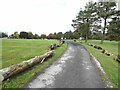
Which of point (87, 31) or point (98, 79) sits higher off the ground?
point (87, 31)

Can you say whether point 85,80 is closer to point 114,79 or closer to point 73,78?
point 73,78

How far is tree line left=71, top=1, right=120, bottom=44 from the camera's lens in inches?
1834

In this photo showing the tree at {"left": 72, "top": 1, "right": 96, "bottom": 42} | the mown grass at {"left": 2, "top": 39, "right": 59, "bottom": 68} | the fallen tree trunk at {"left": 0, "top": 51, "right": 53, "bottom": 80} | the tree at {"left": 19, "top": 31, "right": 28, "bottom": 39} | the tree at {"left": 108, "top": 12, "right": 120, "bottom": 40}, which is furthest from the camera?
the tree at {"left": 19, "top": 31, "right": 28, "bottom": 39}

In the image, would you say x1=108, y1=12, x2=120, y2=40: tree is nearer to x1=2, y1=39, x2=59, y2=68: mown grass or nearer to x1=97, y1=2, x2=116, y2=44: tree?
x1=97, y1=2, x2=116, y2=44: tree

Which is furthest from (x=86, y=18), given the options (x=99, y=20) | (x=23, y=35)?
(x=23, y=35)

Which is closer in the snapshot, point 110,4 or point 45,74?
point 45,74

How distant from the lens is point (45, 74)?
11.2 metres

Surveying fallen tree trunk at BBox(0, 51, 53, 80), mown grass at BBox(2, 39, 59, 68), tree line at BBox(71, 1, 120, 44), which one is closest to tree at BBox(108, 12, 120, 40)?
tree line at BBox(71, 1, 120, 44)

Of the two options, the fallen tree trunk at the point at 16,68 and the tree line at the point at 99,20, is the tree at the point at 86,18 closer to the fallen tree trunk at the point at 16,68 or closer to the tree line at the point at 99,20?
the tree line at the point at 99,20

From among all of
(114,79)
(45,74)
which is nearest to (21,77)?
(45,74)

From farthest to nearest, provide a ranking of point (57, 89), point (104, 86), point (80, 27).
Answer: point (80, 27), point (104, 86), point (57, 89)

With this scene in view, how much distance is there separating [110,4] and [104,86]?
43.8 metres

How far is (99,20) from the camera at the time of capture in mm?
54500

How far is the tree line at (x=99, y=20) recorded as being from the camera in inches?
1834
